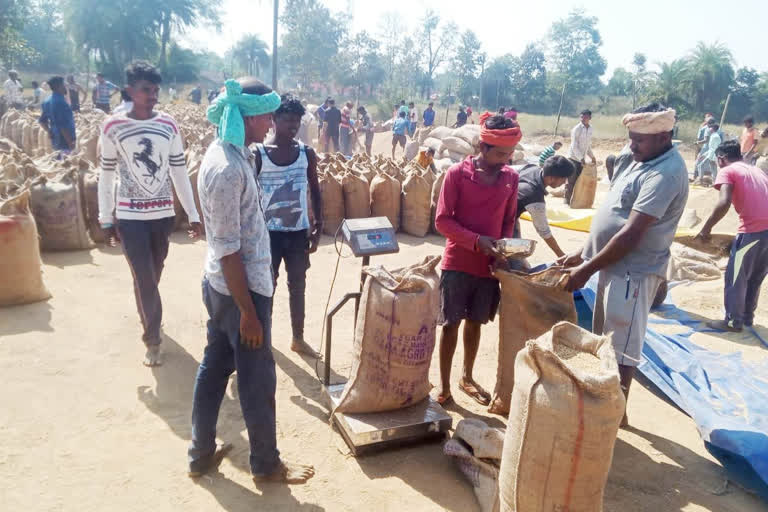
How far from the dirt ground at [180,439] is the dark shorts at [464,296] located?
0.60 meters

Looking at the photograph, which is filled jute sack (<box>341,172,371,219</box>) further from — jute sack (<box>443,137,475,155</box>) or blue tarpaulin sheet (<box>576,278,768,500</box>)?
jute sack (<box>443,137,475,155</box>)

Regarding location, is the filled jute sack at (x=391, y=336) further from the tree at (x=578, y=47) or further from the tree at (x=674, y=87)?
the tree at (x=578, y=47)

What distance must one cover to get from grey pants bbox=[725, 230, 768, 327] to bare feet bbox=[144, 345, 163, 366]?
4798 millimetres

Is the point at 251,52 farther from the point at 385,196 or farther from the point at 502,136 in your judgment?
the point at 502,136

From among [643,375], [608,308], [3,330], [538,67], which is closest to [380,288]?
[608,308]

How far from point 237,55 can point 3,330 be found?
65.5 meters

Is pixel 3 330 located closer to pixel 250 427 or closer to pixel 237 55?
pixel 250 427

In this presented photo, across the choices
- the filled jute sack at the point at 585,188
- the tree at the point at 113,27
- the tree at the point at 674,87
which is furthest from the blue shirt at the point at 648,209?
the tree at the point at 113,27

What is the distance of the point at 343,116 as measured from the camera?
1546 cm

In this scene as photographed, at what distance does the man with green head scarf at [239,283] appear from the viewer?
6.92ft

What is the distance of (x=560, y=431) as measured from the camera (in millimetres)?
1836

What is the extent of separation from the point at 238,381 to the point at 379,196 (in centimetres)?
500

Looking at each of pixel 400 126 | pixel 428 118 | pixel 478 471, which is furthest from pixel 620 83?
pixel 478 471

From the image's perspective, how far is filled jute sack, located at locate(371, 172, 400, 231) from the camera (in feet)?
23.6
